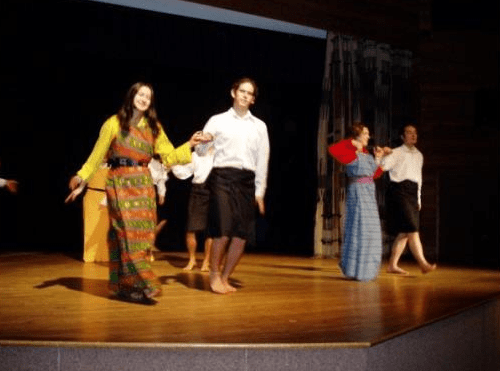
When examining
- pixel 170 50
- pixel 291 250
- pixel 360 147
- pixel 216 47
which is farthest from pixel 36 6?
pixel 291 250

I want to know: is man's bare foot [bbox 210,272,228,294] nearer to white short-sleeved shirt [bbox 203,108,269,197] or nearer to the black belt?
white short-sleeved shirt [bbox 203,108,269,197]

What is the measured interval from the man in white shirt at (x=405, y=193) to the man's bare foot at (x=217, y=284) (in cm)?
225

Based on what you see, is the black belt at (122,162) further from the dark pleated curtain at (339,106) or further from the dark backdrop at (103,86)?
the dark pleated curtain at (339,106)

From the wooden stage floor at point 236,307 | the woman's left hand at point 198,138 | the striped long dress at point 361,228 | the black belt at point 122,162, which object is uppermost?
the woman's left hand at point 198,138

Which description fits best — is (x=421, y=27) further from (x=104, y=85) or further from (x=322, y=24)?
(x=104, y=85)

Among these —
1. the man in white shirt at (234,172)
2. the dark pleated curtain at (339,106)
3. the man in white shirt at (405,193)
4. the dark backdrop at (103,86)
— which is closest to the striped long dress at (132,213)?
the man in white shirt at (234,172)

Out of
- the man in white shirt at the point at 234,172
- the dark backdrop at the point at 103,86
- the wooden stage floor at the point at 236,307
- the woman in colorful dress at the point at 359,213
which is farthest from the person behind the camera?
the dark backdrop at the point at 103,86

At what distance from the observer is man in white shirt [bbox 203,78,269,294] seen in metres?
4.78

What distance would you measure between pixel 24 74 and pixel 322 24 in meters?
3.32

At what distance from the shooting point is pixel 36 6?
748 cm

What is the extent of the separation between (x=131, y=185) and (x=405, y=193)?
3.14 m

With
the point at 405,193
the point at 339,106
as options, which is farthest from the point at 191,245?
the point at 339,106

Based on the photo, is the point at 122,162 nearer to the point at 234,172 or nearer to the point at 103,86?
the point at 234,172

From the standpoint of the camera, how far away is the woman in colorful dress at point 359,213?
235 inches
